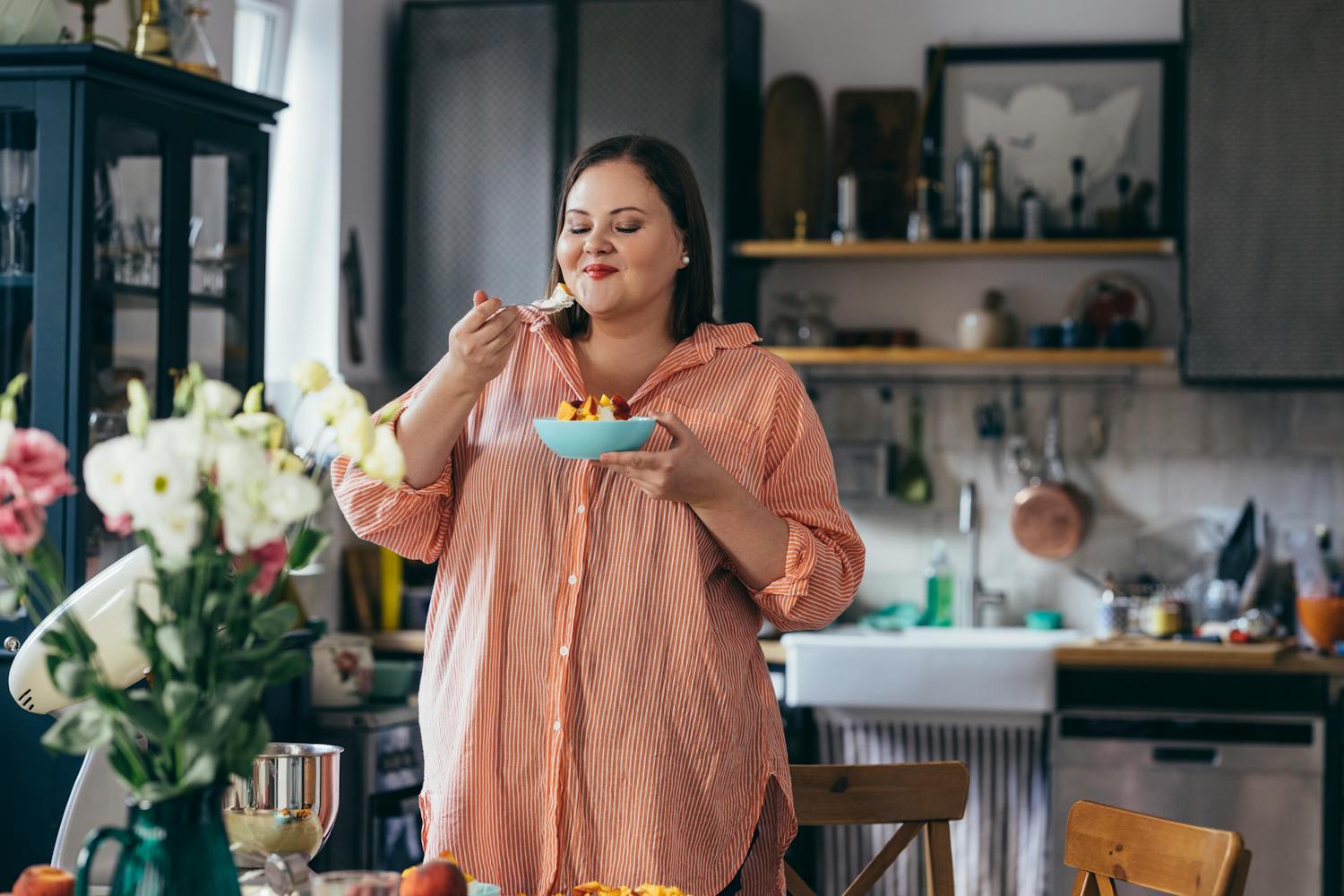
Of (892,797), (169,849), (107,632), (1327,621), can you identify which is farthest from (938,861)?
(1327,621)

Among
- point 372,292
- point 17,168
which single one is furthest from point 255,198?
point 372,292

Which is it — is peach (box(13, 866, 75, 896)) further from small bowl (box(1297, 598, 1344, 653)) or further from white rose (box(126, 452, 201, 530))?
small bowl (box(1297, 598, 1344, 653))

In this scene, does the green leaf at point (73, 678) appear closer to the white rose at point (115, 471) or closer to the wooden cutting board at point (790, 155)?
the white rose at point (115, 471)

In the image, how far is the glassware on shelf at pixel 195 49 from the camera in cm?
316

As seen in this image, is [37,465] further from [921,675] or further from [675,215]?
[921,675]

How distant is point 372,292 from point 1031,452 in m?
1.89

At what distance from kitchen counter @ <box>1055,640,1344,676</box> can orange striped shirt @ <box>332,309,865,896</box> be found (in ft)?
7.09

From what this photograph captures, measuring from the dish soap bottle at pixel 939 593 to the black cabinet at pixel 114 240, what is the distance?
2.12 metres

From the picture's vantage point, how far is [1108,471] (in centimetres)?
456

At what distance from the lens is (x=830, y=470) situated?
1.99m

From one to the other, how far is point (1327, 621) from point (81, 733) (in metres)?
3.52

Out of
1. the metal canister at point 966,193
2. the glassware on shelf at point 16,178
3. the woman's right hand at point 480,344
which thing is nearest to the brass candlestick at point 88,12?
the glassware on shelf at point 16,178

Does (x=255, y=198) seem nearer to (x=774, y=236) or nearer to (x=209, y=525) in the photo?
(x=774, y=236)

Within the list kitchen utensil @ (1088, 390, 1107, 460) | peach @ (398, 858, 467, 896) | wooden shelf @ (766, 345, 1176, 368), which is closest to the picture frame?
wooden shelf @ (766, 345, 1176, 368)
